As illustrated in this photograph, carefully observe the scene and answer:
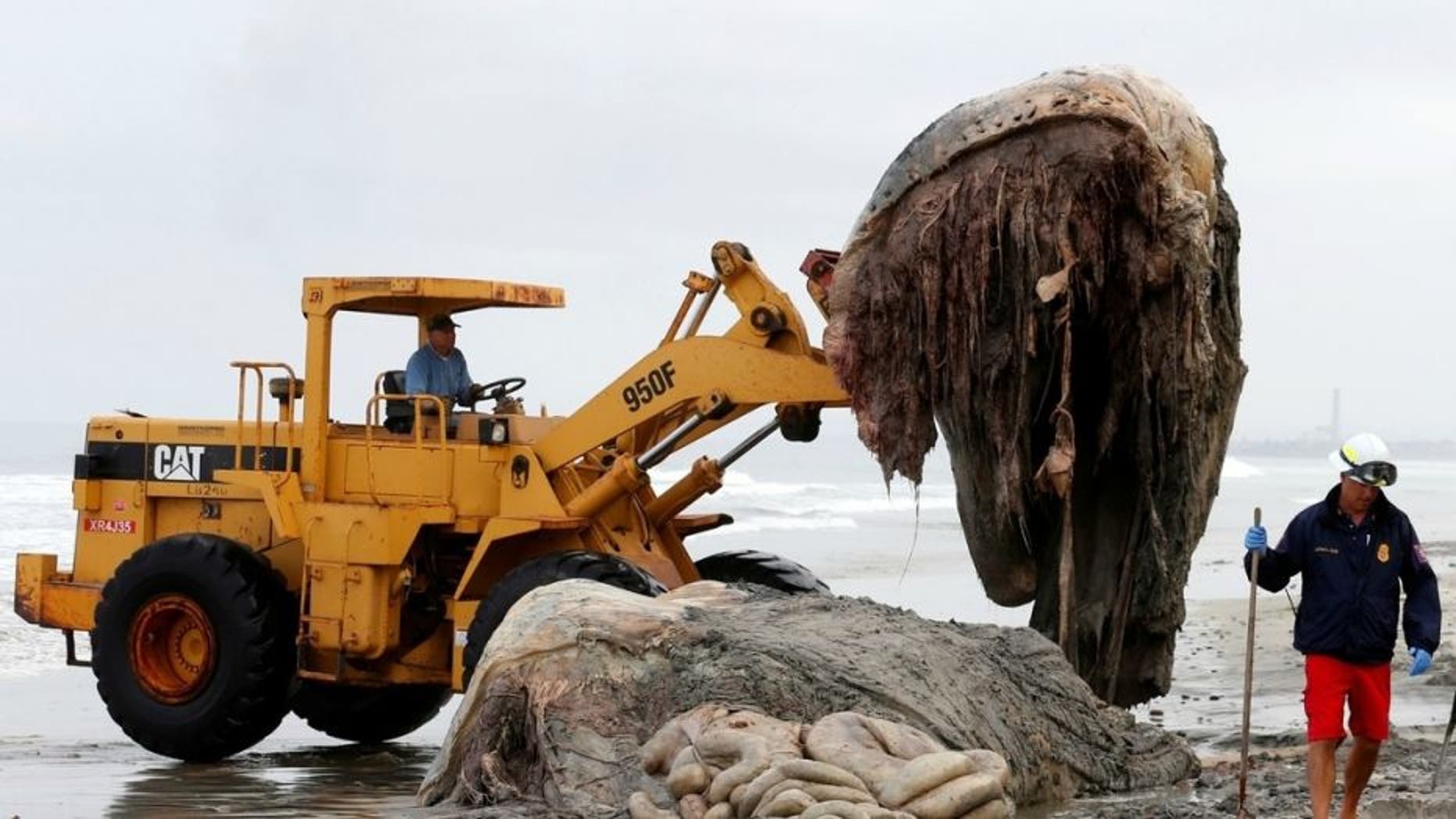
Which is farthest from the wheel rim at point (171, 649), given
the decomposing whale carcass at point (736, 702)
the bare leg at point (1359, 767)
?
the bare leg at point (1359, 767)

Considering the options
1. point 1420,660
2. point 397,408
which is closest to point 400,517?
point 397,408

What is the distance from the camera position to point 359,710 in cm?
1373

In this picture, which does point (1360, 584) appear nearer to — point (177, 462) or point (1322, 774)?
point (1322, 774)

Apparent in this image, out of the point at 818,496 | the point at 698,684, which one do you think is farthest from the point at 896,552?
the point at 698,684

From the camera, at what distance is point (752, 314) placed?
11445mm

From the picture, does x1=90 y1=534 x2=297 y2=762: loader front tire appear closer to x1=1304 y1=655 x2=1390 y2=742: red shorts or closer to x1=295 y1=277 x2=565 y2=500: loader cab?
x1=295 y1=277 x2=565 y2=500: loader cab

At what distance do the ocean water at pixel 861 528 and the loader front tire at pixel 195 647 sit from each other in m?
3.60

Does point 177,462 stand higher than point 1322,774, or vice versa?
point 177,462

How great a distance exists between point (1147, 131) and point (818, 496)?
43.4m

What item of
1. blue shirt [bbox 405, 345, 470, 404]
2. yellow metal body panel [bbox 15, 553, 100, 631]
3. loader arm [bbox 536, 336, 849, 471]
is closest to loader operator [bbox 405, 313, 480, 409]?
blue shirt [bbox 405, 345, 470, 404]

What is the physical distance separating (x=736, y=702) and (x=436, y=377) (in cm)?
415

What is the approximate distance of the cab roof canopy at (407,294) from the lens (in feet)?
40.9

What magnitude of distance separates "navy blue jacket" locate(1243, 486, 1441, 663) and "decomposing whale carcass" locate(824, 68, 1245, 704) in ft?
5.93

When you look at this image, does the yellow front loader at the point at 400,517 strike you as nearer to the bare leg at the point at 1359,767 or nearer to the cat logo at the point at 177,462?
the cat logo at the point at 177,462
